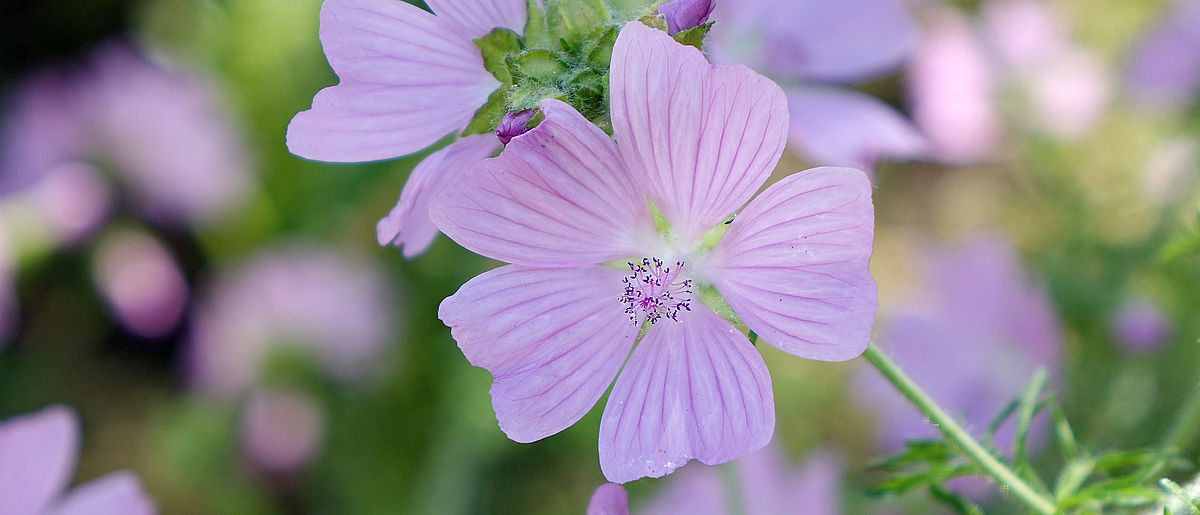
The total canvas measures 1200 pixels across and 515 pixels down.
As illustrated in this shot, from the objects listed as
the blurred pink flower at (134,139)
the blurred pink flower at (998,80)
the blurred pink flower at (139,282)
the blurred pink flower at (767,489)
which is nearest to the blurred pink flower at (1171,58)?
the blurred pink flower at (998,80)

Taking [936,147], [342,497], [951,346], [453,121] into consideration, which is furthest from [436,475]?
[453,121]

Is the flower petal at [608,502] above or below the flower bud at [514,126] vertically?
below

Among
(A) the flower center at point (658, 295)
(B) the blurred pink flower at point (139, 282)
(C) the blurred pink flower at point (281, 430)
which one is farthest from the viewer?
(B) the blurred pink flower at point (139, 282)

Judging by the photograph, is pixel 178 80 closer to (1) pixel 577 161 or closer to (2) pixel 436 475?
(2) pixel 436 475

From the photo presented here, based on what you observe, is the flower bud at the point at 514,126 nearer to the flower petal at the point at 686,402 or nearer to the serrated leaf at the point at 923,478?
the flower petal at the point at 686,402

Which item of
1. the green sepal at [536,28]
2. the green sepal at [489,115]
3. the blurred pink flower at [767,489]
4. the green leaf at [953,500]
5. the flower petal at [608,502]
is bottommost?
the blurred pink flower at [767,489]

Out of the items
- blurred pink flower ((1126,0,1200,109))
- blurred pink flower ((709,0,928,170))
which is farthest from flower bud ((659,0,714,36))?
blurred pink flower ((1126,0,1200,109))

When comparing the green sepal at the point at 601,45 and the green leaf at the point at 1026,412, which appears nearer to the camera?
the green sepal at the point at 601,45
